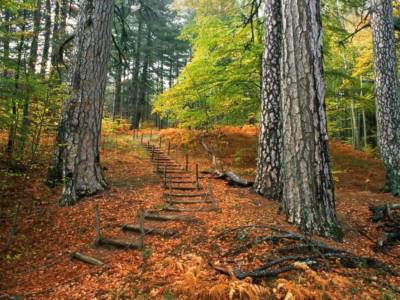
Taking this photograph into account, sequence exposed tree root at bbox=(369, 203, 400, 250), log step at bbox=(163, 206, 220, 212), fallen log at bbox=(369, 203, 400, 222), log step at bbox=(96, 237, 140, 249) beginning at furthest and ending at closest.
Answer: log step at bbox=(163, 206, 220, 212) → fallen log at bbox=(369, 203, 400, 222) → log step at bbox=(96, 237, 140, 249) → exposed tree root at bbox=(369, 203, 400, 250)

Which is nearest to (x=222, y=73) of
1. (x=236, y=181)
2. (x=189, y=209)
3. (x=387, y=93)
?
(x=236, y=181)

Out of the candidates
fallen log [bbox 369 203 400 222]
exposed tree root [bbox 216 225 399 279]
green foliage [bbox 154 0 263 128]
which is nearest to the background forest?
green foliage [bbox 154 0 263 128]

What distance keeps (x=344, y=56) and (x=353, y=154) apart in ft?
35.8

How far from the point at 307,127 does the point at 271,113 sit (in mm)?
2506

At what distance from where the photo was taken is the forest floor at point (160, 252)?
2.84 metres

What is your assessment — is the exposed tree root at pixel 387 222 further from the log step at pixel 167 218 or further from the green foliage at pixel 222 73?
the green foliage at pixel 222 73

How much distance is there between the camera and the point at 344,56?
21156 millimetres

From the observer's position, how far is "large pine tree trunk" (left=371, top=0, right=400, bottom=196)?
8.00 meters

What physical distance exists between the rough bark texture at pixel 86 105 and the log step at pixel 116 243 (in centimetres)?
217

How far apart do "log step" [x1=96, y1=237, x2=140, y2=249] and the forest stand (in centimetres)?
3

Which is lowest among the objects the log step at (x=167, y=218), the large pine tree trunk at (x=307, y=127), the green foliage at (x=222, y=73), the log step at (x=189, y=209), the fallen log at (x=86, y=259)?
the fallen log at (x=86, y=259)

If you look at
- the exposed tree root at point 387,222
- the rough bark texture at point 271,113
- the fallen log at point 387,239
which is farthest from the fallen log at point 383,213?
the rough bark texture at point 271,113

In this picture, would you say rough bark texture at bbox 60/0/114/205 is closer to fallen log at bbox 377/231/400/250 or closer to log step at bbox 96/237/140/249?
log step at bbox 96/237/140/249

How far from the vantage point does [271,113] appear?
6688 millimetres
